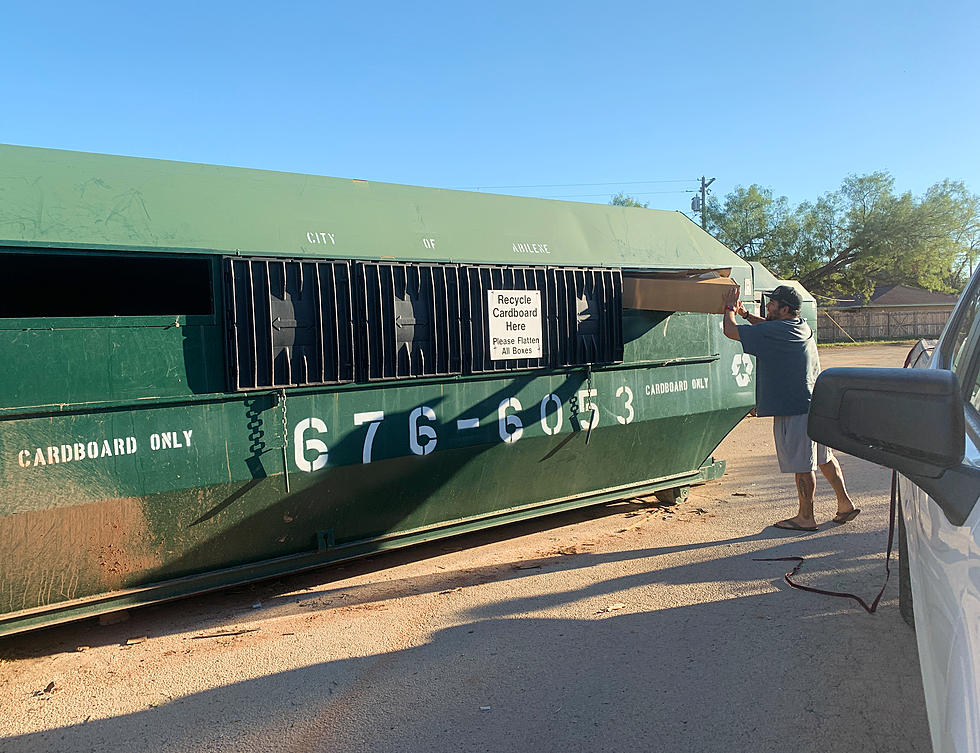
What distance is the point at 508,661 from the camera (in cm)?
370

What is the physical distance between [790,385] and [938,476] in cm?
420

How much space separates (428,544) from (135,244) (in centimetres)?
315

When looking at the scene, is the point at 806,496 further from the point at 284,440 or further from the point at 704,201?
the point at 704,201

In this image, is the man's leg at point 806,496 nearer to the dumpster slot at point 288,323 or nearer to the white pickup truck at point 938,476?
the dumpster slot at point 288,323

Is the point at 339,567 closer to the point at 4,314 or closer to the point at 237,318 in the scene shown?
the point at 237,318

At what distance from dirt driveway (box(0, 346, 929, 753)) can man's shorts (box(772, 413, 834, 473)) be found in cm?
54

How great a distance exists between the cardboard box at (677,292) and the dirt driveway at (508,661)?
5.98 feet

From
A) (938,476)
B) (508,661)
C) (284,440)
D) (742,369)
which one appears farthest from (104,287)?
(742,369)

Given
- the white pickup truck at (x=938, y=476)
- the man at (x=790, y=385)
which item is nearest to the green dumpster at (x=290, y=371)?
the man at (x=790, y=385)

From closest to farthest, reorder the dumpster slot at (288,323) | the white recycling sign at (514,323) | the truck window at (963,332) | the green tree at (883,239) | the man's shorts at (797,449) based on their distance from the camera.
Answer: the truck window at (963,332) → the dumpster slot at (288,323) → the white recycling sign at (514,323) → the man's shorts at (797,449) → the green tree at (883,239)

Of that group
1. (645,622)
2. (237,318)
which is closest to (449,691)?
(645,622)

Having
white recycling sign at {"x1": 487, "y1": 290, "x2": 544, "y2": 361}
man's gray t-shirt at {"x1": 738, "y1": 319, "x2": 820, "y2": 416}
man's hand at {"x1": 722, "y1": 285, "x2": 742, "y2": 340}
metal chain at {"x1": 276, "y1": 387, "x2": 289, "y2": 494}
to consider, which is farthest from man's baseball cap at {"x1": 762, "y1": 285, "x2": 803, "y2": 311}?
metal chain at {"x1": 276, "y1": 387, "x2": 289, "y2": 494}

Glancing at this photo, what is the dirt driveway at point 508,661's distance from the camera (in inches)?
120

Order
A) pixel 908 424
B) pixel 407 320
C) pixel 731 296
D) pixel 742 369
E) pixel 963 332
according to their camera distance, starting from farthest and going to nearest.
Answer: pixel 742 369, pixel 731 296, pixel 407 320, pixel 963 332, pixel 908 424
